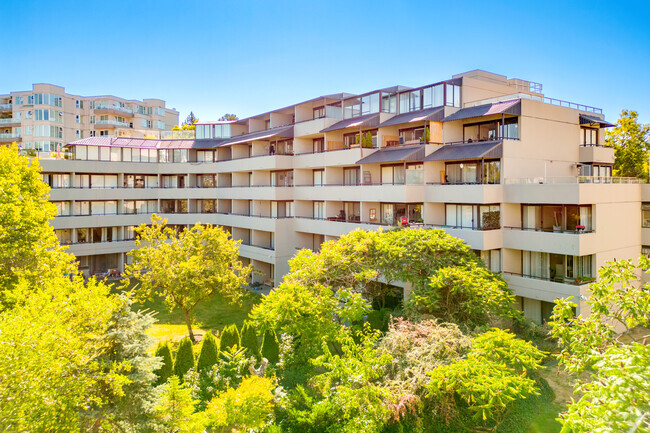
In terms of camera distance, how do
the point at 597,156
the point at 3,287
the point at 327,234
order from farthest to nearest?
the point at 327,234, the point at 597,156, the point at 3,287

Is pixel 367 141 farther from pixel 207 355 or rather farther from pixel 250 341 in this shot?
pixel 207 355

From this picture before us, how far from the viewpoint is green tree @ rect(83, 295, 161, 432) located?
61.7 ft

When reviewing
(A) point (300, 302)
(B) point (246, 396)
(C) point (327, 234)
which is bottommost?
(B) point (246, 396)

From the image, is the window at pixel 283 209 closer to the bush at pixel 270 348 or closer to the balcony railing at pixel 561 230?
the bush at pixel 270 348

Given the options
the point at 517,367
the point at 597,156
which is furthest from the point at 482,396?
the point at 597,156

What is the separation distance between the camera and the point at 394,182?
1639 inches

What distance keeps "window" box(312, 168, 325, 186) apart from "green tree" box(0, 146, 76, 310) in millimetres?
25081

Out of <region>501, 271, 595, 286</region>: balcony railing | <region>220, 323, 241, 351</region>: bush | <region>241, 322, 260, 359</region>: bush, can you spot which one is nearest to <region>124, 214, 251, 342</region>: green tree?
<region>220, 323, 241, 351</region>: bush

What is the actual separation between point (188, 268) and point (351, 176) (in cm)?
1975

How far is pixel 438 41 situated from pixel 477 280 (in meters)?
17.2

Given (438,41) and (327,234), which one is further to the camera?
(327,234)

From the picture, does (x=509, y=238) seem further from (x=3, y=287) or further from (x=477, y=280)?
(x=3, y=287)

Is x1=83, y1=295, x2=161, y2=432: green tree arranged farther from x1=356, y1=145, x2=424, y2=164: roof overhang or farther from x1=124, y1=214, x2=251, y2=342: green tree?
x1=356, y1=145, x2=424, y2=164: roof overhang

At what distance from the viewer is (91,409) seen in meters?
18.7
